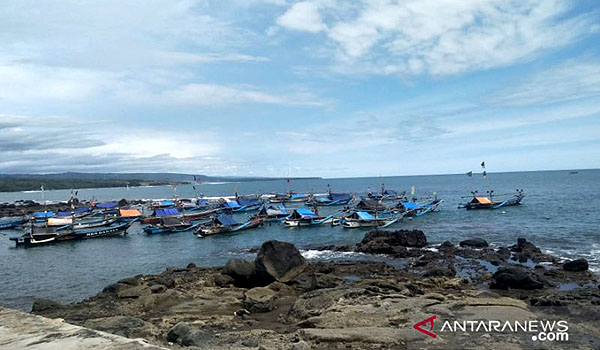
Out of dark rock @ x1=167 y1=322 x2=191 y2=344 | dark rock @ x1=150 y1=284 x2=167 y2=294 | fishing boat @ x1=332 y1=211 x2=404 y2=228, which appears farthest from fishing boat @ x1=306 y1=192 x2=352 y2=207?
dark rock @ x1=167 y1=322 x2=191 y2=344

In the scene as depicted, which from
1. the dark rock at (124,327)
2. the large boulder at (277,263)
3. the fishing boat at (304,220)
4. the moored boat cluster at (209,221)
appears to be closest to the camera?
the dark rock at (124,327)

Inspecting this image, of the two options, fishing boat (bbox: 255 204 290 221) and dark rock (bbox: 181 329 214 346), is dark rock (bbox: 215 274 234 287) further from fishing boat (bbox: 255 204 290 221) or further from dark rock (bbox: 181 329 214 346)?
fishing boat (bbox: 255 204 290 221)

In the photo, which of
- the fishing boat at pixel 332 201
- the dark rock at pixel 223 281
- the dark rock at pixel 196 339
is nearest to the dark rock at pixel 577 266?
the dark rock at pixel 223 281

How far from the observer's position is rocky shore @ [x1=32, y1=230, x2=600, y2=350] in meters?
11.8

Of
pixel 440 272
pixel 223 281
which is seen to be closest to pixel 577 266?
pixel 440 272

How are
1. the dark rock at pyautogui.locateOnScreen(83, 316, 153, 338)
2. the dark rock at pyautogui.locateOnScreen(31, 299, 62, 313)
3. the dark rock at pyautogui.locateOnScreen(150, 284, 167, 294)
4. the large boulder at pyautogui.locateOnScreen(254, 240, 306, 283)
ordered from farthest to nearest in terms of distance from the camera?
the large boulder at pyautogui.locateOnScreen(254, 240, 306, 283) → the dark rock at pyautogui.locateOnScreen(150, 284, 167, 294) → the dark rock at pyautogui.locateOnScreen(31, 299, 62, 313) → the dark rock at pyautogui.locateOnScreen(83, 316, 153, 338)

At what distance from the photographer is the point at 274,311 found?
16938 mm

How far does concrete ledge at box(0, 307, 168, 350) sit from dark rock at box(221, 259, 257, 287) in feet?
44.4

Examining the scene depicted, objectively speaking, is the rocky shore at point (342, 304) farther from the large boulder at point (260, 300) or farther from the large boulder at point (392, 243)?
the large boulder at point (392, 243)

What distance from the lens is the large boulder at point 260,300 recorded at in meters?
16.8

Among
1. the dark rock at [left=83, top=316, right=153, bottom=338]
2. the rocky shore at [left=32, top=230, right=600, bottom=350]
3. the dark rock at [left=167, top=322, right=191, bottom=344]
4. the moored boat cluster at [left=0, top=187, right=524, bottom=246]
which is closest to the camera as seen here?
the dark rock at [left=167, top=322, right=191, bottom=344]

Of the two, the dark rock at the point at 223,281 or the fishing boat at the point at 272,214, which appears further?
the fishing boat at the point at 272,214

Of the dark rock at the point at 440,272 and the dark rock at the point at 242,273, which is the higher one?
the dark rock at the point at 242,273

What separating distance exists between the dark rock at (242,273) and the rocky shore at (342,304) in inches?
2.2
